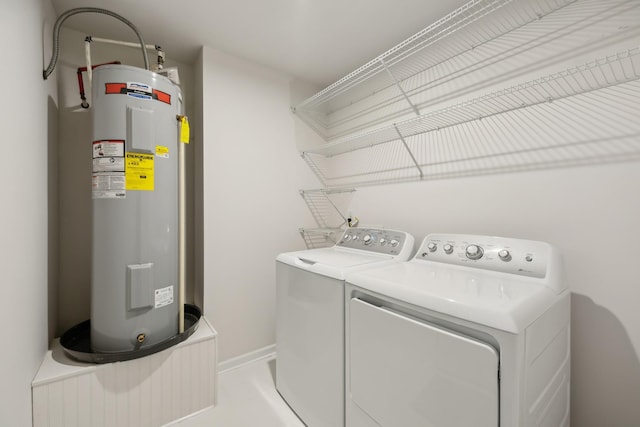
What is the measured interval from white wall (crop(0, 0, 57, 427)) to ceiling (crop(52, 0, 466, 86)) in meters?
0.42

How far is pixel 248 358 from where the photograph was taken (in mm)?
2061

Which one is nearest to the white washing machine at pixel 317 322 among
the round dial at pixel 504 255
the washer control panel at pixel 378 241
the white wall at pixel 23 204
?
the washer control panel at pixel 378 241

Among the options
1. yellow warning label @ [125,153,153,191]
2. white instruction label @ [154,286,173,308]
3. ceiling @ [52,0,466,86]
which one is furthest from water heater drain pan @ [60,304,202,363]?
ceiling @ [52,0,466,86]

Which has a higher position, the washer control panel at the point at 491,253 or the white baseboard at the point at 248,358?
the washer control panel at the point at 491,253

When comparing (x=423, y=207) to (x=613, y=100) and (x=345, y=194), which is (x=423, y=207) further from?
(x=613, y=100)

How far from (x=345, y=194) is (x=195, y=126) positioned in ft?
4.56

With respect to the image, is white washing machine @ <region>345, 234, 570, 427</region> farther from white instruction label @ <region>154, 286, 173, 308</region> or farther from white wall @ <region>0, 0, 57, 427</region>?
white wall @ <region>0, 0, 57, 427</region>

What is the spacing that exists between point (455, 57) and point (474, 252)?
1236mm

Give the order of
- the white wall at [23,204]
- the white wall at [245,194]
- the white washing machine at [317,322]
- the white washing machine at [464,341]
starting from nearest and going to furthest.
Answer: the white washing machine at [464,341], the white wall at [23,204], the white washing machine at [317,322], the white wall at [245,194]

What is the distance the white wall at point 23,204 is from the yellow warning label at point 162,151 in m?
0.47

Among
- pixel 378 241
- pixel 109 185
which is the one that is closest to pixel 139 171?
pixel 109 185

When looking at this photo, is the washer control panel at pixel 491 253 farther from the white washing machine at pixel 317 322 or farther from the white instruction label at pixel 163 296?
the white instruction label at pixel 163 296

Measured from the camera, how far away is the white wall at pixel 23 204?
885mm

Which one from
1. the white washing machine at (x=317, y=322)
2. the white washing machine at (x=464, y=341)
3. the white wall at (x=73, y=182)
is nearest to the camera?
the white washing machine at (x=464, y=341)
